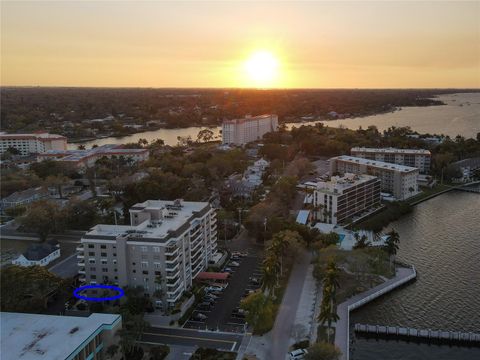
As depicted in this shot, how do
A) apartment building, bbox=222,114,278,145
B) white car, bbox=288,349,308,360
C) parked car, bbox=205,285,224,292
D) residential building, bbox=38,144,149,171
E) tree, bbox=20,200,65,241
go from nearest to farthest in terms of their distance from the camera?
white car, bbox=288,349,308,360 < parked car, bbox=205,285,224,292 < tree, bbox=20,200,65,241 < residential building, bbox=38,144,149,171 < apartment building, bbox=222,114,278,145

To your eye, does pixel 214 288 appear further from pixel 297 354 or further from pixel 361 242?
pixel 361 242

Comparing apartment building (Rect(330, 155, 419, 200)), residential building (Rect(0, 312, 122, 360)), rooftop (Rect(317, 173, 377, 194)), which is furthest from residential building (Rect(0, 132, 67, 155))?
residential building (Rect(0, 312, 122, 360))

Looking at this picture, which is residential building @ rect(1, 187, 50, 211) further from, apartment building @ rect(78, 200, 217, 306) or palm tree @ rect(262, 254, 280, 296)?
palm tree @ rect(262, 254, 280, 296)

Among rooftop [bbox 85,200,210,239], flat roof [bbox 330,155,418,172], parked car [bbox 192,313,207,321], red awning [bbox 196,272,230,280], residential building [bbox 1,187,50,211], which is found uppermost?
rooftop [bbox 85,200,210,239]

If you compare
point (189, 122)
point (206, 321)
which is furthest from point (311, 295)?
point (189, 122)

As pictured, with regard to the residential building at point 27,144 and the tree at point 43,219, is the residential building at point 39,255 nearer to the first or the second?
the tree at point 43,219

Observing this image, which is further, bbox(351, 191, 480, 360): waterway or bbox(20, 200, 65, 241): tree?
bbox(20, 200, 65, 241): tree

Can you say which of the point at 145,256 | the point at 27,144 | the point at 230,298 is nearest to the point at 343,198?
the point at 230,298
